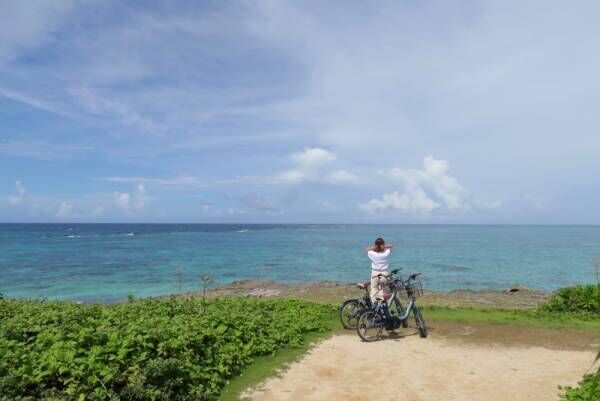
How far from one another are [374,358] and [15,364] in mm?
6558

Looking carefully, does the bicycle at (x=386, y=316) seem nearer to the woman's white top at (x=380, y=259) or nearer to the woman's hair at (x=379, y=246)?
the woman's white top at (x=380, y=259)

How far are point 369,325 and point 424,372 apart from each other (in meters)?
2.51

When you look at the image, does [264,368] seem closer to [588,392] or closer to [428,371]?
[428,371]

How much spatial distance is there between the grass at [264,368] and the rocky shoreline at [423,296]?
32.8 ft

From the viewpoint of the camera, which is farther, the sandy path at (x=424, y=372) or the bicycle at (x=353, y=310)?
the bicycle at (x=353, y=310)

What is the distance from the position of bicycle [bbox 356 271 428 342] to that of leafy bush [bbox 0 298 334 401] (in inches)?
70.0

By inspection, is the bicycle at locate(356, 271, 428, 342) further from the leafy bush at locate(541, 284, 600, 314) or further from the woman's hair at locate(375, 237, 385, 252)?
the leafy bush at locate(541, 284, 600, 314)

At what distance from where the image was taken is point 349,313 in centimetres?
1236

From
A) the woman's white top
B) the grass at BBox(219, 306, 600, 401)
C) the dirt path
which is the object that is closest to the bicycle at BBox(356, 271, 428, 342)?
the dirt path

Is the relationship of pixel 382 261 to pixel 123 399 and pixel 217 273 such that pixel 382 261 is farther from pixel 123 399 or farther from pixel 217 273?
pixel 217 273

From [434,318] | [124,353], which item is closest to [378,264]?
[434,318]

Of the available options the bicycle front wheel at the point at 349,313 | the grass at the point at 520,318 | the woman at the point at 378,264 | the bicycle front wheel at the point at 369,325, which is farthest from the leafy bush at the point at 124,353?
the grass at the point at 520,318

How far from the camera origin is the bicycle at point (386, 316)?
11031 millimetres

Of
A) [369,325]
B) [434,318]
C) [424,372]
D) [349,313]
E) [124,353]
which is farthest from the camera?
[434,318]
